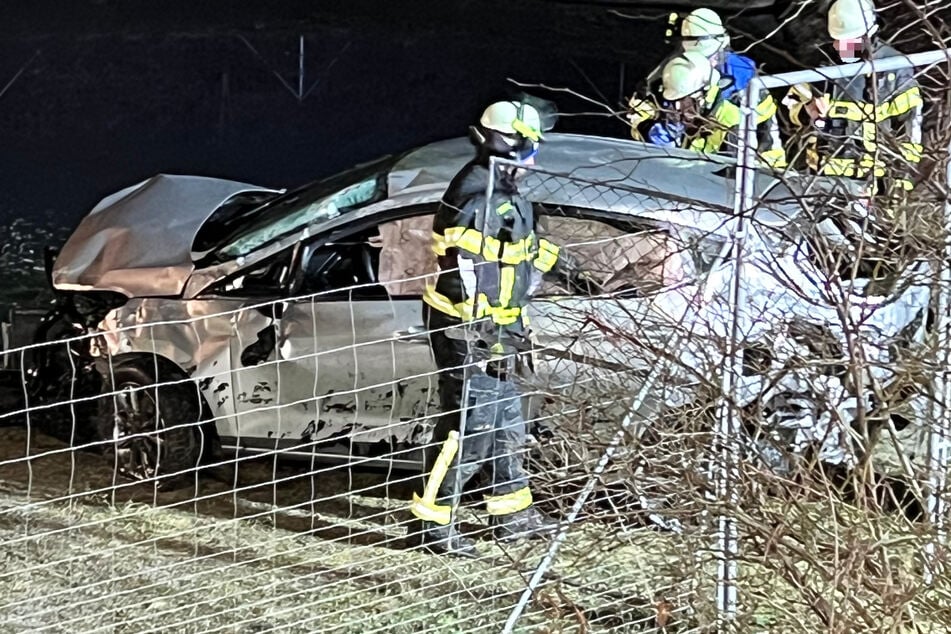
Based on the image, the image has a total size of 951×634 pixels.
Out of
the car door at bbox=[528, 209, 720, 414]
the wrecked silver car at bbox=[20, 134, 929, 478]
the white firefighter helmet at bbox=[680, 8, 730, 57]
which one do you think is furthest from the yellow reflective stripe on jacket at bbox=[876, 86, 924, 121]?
the white firefighter helmet at bbox=[680, 8, 730, 57]

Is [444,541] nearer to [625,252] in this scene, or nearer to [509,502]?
[509,502]

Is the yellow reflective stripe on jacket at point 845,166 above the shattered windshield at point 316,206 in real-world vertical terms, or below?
above

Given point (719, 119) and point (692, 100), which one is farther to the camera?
point (692, 100)

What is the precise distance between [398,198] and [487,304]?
35.4 inches

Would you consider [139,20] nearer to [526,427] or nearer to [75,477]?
[75,477]

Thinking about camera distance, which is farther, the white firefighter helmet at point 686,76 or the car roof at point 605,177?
the white firefighter helmet at point 686,76

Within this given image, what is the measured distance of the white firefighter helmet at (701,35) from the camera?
6.21 meters

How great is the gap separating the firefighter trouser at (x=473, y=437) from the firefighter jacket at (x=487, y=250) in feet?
0.47

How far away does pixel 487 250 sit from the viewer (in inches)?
165

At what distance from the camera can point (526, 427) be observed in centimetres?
429

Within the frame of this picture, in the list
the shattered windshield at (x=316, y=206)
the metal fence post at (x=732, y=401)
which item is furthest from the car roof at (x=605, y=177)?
the metal fence post at (x=732, y=401)

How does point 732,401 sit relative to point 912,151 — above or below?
below

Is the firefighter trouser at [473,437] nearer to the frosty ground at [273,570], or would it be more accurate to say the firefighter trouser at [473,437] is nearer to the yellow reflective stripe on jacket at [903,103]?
the frosty ground at [273,570]

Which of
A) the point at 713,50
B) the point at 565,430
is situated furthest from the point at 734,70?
the point at 565,430
